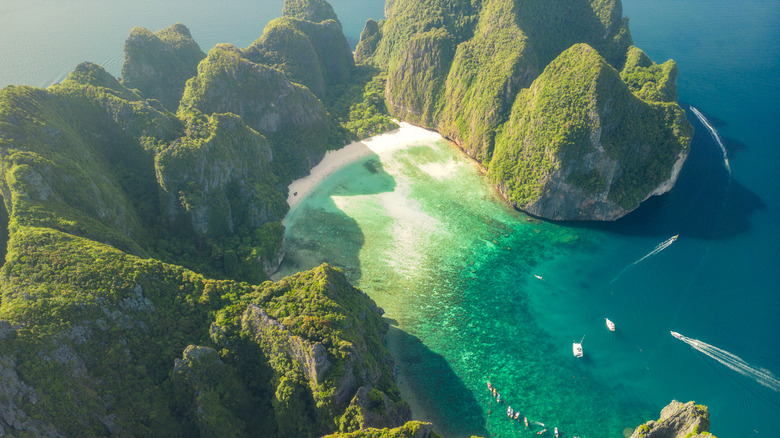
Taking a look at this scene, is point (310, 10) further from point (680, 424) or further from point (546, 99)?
point (680, 424)

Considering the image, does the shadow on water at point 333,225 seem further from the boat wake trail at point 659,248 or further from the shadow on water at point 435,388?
the boat wake trail at point 659,248

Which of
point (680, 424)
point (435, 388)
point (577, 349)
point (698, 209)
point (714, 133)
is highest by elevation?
point (714, 133)

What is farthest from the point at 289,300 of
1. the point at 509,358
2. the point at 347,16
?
the point at 347,16

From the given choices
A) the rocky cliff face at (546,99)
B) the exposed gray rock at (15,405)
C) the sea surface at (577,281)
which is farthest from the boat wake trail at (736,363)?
the exposed gray rock at (15,405)

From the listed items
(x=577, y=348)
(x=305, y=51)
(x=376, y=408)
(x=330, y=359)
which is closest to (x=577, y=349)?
(x=577, y=348)

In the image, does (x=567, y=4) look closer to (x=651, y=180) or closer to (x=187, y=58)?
(x=651, y=180)

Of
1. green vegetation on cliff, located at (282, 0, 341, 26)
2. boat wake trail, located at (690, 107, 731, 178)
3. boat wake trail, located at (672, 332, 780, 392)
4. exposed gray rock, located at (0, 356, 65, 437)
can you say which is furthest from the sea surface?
green vegetation on cliff, located at (282, 0, 341, 26)
